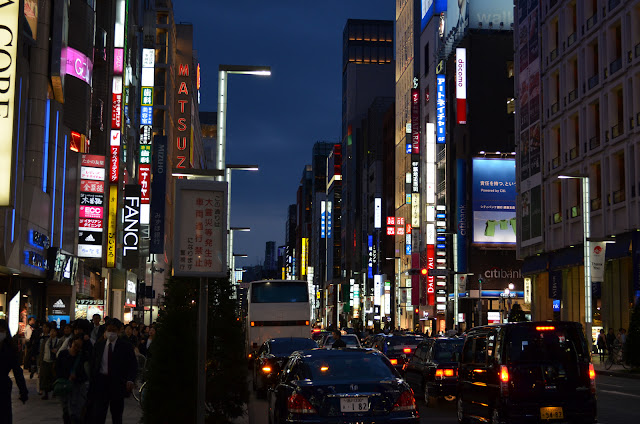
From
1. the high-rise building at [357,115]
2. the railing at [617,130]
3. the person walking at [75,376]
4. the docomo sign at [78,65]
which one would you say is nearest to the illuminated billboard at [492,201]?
the railing at [617,130]

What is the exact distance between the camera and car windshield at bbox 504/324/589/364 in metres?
14.6

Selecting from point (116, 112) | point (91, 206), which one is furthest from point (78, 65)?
point (116, 112)

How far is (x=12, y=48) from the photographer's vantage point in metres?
20.9

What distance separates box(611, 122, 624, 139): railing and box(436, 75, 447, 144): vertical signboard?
119ft

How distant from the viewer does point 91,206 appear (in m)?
46.3

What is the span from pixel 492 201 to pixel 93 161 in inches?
1718

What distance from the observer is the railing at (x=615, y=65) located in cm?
4847

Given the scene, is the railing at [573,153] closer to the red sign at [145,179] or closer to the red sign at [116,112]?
the red sign at [116,112]

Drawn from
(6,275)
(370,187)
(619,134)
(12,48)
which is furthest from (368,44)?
(12,48)

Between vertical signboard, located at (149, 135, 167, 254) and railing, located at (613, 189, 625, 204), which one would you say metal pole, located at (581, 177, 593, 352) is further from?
vertical signboard, located at (149, 135, 167, 254)

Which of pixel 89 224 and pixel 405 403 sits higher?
pixel 89 224

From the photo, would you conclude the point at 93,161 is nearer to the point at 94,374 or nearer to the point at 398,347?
the point at 398,347

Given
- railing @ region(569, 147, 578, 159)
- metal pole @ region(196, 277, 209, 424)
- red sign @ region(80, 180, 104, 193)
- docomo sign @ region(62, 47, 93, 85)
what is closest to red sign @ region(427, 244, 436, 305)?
railing @ region(569, 147, 578, 159)

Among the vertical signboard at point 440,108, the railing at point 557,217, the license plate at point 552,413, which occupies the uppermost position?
the vertical signboard at point 440,108
